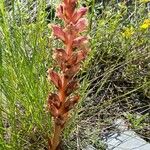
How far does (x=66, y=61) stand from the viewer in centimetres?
116

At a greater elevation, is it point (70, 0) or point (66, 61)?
point (70, 0)

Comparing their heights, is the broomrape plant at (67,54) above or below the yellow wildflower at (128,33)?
below

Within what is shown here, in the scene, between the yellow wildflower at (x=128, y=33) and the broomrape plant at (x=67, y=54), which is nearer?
the broomrape plant at (x=67, y=54)

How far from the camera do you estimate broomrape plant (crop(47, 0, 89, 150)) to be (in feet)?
3.69

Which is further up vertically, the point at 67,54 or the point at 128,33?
the point at 128,33

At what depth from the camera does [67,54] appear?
3.82 ft

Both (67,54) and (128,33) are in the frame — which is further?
(128,33)

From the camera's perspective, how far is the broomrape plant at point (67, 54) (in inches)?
44.3

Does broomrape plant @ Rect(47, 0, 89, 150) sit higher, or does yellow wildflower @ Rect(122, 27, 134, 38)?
yellow wildflower @ Rect(122, 27, 134, 38)

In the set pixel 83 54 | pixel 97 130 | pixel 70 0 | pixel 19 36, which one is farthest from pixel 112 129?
pixel 70 0

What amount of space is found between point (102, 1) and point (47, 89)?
3.88 ft

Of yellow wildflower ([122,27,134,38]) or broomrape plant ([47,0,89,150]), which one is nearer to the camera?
broomrape plant ([47,0,89,150])

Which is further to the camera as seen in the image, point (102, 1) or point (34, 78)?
point (102, 1)

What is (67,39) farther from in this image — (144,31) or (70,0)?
(144,31)
